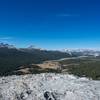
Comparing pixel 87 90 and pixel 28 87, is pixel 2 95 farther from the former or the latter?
pixel 87 90

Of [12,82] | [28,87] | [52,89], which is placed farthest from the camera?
[12,82]

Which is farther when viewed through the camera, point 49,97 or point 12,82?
point 12,82

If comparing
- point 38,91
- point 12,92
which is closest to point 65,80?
point 38,91

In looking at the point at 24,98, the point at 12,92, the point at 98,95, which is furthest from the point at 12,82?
the point at 98,95

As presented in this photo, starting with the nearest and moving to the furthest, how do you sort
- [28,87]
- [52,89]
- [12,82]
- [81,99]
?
1. [81,99]
2. [52,89]
3. [28,87]
4. [12,82]

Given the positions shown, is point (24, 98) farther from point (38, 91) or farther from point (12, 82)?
point (12, 82)

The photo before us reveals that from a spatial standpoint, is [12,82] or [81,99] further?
[12,82]
